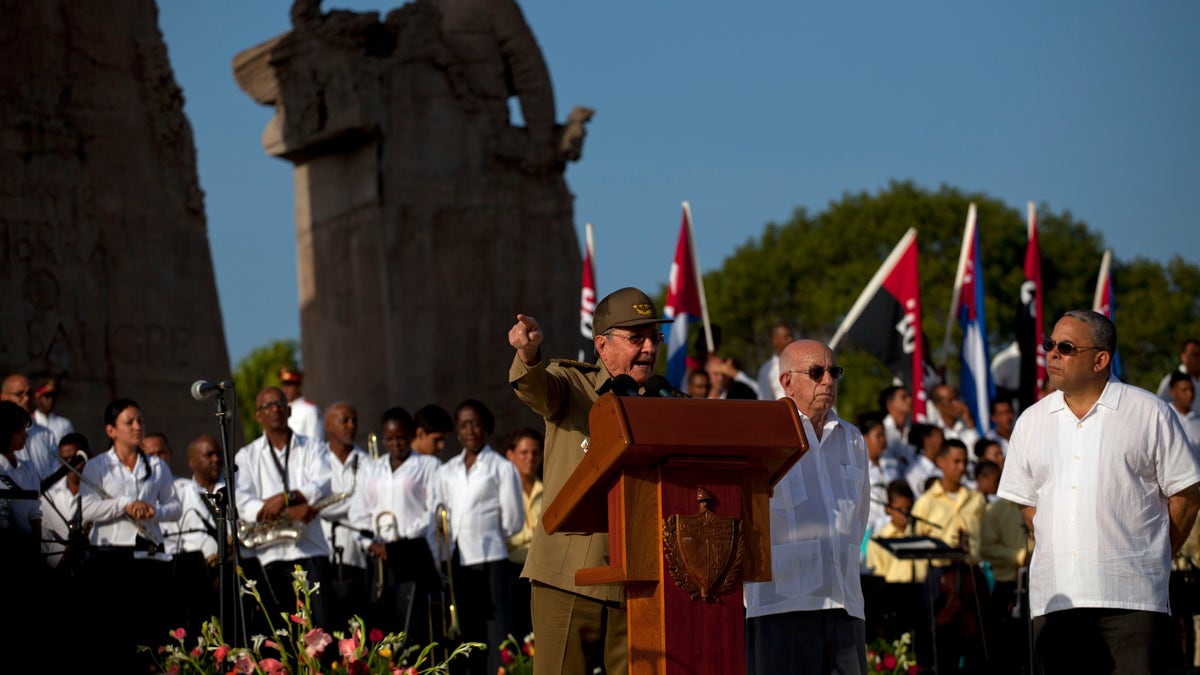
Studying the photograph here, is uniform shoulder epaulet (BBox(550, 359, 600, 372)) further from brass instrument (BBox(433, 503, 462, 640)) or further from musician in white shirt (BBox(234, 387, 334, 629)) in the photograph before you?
brass instrument (BBox(433, 503, 462, 640))

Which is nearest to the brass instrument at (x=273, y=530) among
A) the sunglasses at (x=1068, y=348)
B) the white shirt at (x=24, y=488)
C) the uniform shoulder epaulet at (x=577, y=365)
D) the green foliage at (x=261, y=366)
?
the white shirt at (x=24, y=488)

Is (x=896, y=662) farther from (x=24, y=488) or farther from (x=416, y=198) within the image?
(x=416, y=198)

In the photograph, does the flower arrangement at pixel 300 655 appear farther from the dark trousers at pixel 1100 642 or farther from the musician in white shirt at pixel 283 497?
the musician in white shirt at pixel 283 497

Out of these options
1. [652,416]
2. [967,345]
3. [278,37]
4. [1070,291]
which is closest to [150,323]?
[278,37]

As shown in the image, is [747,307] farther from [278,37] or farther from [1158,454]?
[1158,454]

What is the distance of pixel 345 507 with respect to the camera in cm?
1267

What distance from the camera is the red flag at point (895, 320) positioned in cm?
1795

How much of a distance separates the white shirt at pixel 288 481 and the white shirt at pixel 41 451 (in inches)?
49.4

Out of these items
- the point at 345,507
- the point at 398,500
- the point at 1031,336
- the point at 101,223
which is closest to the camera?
the point at 345,507

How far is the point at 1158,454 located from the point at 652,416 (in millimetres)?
3106

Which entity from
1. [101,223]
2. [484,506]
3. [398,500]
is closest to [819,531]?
[484,506]

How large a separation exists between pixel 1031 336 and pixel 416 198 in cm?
770

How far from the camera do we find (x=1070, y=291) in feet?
166

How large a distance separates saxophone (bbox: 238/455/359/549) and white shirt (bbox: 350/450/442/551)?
159 centimetres
